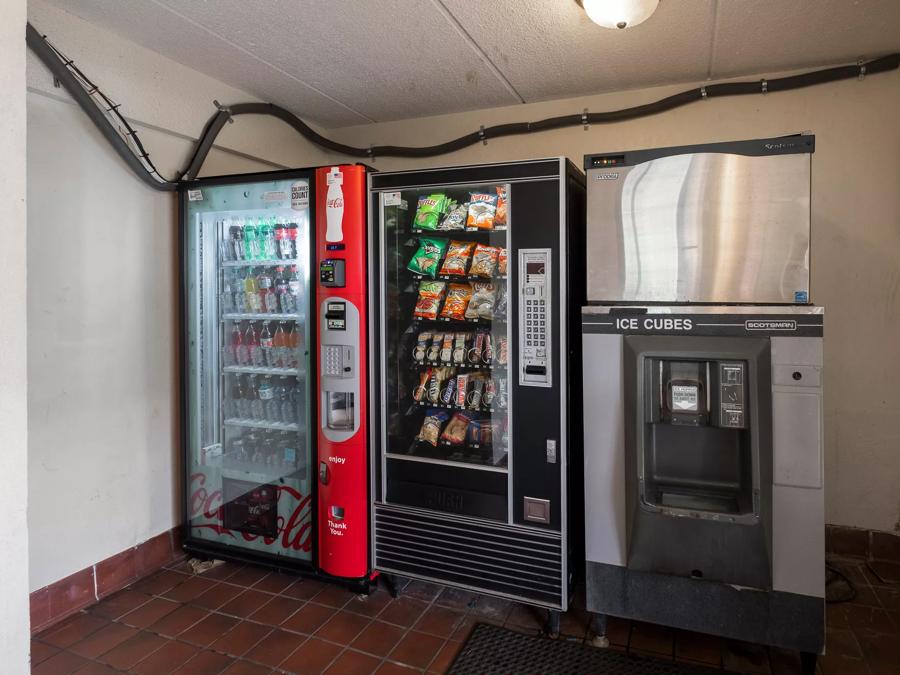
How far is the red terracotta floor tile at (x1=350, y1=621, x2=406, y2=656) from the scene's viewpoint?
2348 mm

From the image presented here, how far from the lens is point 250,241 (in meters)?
Answer: 3.07

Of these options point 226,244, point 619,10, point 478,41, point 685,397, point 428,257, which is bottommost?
point 685,397

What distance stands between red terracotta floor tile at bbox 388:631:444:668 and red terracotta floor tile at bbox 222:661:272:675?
1.60ft

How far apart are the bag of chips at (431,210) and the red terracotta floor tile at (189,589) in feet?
6.83

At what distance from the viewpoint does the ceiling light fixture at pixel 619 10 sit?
2.22 meters

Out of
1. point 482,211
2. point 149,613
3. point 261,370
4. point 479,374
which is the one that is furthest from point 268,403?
point 482,211

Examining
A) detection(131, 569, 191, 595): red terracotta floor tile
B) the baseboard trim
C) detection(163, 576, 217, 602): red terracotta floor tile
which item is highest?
the baseboard trim

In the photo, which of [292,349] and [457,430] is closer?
[457,430]

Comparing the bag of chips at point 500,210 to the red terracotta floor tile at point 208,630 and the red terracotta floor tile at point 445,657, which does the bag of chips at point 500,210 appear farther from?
the red terracotta floor tile at point 208,630

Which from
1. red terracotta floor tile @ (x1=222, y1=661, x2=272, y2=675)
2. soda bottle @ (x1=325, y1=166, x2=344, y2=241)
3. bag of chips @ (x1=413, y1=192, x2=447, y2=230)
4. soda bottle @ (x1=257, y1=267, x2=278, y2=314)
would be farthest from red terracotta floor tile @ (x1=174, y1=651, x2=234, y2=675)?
bag of chips @ (x1=413, y1=192, x2=447, y2=230)

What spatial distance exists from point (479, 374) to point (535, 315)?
1.61ft

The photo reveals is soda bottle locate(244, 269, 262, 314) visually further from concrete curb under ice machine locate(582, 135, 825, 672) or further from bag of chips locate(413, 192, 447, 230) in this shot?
concrete curb under ice machine locate(582, 135, 825, 672)

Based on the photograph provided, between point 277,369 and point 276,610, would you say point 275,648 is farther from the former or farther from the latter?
point 277,369

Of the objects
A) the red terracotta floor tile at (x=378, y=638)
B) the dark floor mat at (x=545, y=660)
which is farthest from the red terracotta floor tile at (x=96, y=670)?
the dark floor mat at (x=545, y=660)
